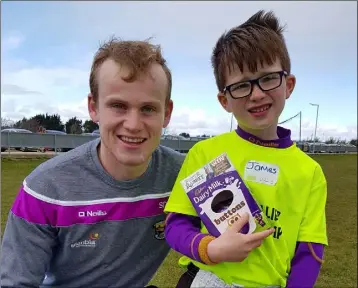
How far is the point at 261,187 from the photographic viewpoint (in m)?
1.96

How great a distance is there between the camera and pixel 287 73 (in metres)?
2.14

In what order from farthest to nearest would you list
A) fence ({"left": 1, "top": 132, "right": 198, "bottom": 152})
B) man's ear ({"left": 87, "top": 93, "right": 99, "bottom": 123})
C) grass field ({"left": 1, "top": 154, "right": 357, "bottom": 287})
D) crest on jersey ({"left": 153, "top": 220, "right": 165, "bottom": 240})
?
fence ({"left": 1, "top": 132, "right": 198, "bottom": 152})
grass field ({"left": 1, "top": 154, "right": 357, "bottom": 287})
crest on jersey ({"left": 153, "top": 220, "right": 165, "bottom": 240})
man's ear ({"left": 87, "top": 93, "right": 99, "bottom": 123})

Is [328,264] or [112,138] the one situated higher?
[112,138]

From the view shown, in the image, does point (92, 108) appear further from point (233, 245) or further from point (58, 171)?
point (233, 245)

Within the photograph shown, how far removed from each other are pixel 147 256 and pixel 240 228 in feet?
2.67

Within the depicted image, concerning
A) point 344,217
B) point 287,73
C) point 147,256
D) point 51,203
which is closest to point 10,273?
point 51,203

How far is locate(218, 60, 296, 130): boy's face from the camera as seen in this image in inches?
78.0

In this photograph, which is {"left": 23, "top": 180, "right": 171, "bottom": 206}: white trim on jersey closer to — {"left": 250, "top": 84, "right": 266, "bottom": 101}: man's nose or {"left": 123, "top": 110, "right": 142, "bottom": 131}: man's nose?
{"left": 123, "top": 110, "right": 142, "bottom": 131}: man's nose

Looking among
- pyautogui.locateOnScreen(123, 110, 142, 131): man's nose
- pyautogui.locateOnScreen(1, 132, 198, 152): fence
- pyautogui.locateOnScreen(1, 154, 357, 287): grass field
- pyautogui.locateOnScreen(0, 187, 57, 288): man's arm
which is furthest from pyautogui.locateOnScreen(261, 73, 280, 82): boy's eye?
pyautogui.locateOnScreen(1, 132, 198, 152): fence

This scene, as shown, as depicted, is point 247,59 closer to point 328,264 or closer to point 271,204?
point 271,204

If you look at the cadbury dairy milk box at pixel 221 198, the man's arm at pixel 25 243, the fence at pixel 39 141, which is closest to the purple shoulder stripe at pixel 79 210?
the man's arm at pixel 25 243

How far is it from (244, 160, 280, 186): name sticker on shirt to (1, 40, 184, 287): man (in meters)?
0.50

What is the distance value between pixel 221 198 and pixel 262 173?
0.79 feet

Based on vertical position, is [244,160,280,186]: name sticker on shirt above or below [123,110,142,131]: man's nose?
below
